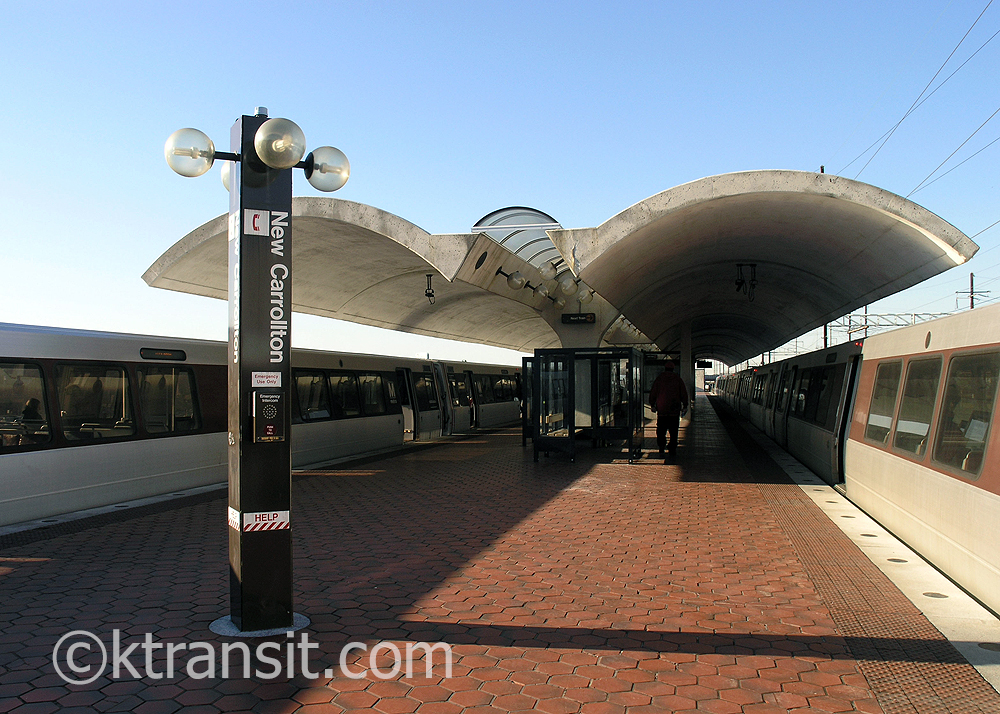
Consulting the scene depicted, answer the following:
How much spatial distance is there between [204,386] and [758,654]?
952 cm

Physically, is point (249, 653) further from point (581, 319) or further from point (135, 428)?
point (581, 319)

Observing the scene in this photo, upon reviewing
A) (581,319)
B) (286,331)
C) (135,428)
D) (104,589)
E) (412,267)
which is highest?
(412,267)

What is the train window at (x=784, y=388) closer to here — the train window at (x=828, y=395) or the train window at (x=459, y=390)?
the train window at (x=828, y=395)

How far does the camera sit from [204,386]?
463 inches

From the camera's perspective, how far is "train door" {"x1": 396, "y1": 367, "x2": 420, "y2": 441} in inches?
781

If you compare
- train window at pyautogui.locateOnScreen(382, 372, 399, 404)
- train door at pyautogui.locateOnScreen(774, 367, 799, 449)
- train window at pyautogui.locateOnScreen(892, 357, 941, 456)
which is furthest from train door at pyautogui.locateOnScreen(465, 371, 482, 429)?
train window at pyautogui.locateOnScreen(892, 357, 941, 456)

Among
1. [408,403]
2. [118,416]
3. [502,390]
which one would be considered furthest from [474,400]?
[118,416]

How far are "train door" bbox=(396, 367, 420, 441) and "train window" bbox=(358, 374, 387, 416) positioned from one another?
54.4 inches

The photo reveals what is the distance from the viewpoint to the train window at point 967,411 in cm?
581

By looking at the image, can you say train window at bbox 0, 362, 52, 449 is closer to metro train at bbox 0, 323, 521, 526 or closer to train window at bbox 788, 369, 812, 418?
metro train at bbox 0, 323, 521, 526

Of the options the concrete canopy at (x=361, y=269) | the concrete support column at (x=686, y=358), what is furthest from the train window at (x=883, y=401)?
the concrete support column at (x=686, y=358)

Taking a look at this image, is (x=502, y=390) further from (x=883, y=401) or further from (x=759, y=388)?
(x=883, y=401)

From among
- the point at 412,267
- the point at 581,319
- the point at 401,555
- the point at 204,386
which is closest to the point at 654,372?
the point at 581,319

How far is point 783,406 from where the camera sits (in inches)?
749
